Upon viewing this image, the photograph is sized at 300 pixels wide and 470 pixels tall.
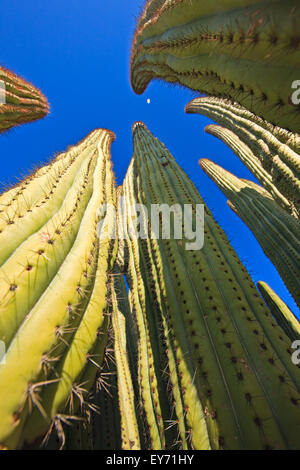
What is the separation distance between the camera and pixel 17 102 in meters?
3.25

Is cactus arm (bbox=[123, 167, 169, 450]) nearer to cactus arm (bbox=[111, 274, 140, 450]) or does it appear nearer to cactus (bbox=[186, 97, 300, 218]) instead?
cactus arm (bbox=[111, 274, 140, 450])

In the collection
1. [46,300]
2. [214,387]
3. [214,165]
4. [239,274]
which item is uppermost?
[214,165]

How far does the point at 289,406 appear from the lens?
125 cm

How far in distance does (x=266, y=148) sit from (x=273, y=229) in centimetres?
142

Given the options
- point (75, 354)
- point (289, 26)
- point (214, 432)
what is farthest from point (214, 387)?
point (289, 26)

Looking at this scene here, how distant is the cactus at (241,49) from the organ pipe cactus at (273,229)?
2842mm

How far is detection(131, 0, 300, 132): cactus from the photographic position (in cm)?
104

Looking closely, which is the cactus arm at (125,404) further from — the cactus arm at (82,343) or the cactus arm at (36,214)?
the cactus arm at (36,214)

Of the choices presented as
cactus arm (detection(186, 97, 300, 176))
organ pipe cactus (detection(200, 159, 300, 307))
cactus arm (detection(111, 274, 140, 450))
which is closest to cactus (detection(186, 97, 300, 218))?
cactus arm (detection(186, 97, 300, 176))

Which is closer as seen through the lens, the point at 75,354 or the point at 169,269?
the point at 75,354

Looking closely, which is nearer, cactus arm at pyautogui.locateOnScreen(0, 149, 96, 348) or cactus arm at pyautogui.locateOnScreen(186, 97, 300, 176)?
cactus arm at pyautogui.locateOnScreen(0, 149, 96, 348)

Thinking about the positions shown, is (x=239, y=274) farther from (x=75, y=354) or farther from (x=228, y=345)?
(x=75, y=354)

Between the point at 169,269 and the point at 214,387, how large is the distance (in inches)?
44.4

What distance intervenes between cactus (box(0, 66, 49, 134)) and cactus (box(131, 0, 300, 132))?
234cm
